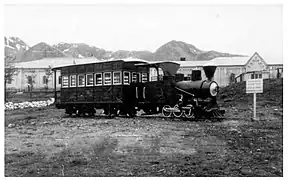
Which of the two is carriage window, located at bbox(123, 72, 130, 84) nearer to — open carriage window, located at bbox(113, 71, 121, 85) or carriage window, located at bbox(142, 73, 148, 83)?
open carriage window, located at bbox(113, 71, 121, 85)

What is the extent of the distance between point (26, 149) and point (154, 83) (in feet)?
22.8

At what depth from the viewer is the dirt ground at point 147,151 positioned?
20.6ft

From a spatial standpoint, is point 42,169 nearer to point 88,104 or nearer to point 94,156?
point 94,156

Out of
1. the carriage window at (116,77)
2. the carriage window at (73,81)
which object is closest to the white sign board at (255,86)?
the carriage window at (116,77)

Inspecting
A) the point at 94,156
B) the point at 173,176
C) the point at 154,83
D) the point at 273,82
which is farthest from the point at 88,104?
the point at 273,82

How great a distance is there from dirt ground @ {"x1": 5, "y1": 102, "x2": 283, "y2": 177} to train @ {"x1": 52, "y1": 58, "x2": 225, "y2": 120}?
2.34m

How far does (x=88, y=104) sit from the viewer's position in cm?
1524

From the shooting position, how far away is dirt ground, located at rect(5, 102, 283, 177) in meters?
6.27

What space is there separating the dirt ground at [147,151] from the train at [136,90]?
234cm

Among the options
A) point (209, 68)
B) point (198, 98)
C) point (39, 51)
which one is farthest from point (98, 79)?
point (39, 51)

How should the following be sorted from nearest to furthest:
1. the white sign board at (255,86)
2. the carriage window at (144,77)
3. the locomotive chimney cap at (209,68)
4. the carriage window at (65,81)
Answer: the white sign board at (255,86) → the locomotive chimney cap at (209,68) → the carriage window at (144,77) → the carriage window at (65,81)

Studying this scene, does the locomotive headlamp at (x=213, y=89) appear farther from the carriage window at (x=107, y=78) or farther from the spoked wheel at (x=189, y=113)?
the carriage window at (x=107, y=78)

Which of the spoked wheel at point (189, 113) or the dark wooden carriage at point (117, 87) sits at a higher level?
the dark wooden carriage at point (117, 87)

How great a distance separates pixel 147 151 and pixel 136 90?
713 cm
